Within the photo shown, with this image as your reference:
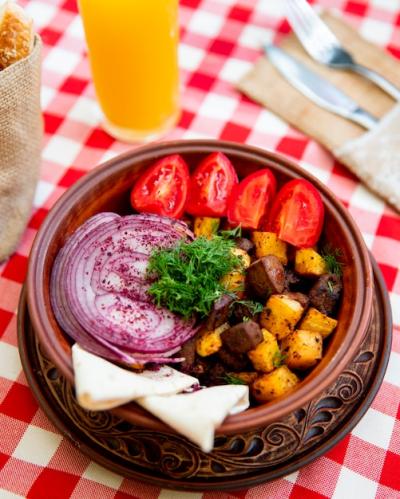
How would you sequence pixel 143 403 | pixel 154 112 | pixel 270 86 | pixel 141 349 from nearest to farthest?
pixel 143 403 → pixel 141 349 → pixel 154 112 → pixel 270 86

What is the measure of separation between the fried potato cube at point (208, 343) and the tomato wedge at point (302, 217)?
0.30 metres

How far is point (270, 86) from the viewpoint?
2064mm

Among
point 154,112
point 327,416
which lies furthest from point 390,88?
point 327,416

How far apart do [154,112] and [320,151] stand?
54 centimetres

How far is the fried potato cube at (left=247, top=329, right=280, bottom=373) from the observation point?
49.4 inches

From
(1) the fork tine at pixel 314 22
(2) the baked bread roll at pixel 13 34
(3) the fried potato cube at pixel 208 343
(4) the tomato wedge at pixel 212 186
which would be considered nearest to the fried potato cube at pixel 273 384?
(3) the fried potato cube at pixel 208 343

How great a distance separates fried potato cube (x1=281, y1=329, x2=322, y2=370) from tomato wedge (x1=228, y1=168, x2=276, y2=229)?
0.32 m

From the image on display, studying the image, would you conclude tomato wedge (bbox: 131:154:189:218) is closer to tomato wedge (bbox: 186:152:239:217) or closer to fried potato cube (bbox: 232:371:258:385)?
tomato wedge (bbox: 186:152:239:217)

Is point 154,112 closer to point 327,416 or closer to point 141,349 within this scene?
point 141,349

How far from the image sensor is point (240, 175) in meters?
1.60

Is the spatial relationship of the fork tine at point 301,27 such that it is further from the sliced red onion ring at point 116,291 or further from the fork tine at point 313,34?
the sliced red onion ring at point 116,291

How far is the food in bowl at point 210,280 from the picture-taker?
127cm

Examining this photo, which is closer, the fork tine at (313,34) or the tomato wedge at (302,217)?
the tomato wedge at (302,217)

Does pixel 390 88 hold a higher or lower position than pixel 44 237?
higher
